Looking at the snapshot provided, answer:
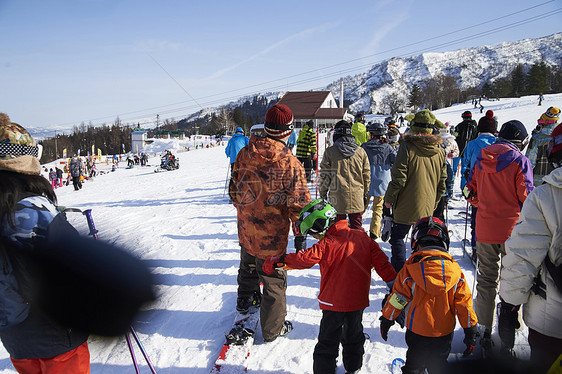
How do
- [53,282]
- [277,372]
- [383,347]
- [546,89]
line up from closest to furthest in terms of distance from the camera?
[53,282]
[277,372]
[383,347]
[546,89]

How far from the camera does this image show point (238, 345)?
2.85m

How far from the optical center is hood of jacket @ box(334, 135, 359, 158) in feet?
13.9

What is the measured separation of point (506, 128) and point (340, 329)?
2524 mm

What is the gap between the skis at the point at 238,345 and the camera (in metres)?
2.64

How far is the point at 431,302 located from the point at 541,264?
0.67 metres

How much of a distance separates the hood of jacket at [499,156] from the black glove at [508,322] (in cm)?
129

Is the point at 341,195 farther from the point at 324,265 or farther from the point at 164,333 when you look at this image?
the point at 164,333

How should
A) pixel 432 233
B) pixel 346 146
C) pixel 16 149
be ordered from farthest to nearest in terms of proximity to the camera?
pixel 346 146
pixel 432 233
pixel 16 149

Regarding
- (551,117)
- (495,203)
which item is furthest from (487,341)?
(551,117)

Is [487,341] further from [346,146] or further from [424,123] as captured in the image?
[346,146]

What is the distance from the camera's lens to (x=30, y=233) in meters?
1.38

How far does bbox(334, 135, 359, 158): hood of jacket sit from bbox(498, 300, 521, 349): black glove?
2.64 metres

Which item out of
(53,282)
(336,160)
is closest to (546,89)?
(336,160)

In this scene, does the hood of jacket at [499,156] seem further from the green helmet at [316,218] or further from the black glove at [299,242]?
the black glove at [299,242]
